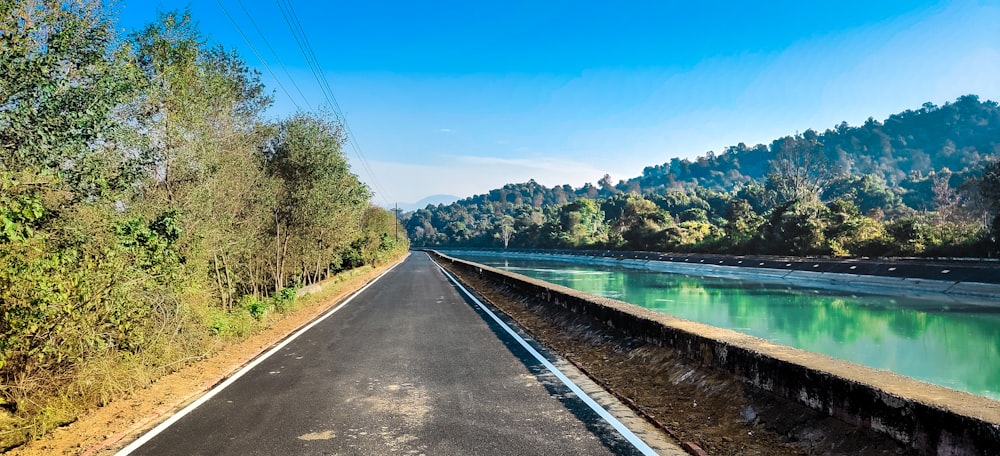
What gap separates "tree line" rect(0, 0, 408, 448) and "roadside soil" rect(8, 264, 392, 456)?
0.81ft

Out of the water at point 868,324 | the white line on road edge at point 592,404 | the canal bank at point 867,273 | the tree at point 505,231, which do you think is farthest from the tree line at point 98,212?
the tree at point 505,231

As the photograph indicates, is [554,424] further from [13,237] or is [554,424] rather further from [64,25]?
[64,25]

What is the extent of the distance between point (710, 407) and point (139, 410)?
7.38m

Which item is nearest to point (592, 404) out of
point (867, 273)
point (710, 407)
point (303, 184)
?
point (710, 407)

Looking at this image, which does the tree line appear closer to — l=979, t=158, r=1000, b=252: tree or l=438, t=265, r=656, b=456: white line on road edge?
l=438, t=265, r=656, b=456: white line on road edge

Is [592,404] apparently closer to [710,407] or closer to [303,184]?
[710,407]

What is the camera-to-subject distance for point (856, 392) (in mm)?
Result: 5164

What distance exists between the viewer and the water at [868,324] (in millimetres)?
15742

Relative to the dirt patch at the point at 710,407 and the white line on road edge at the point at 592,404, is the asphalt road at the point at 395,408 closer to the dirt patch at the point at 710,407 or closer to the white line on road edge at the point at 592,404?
the white line on road edge at the point at 592,404

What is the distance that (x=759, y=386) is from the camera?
6660mm

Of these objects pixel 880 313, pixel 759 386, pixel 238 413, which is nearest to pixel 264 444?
pixel 238 413

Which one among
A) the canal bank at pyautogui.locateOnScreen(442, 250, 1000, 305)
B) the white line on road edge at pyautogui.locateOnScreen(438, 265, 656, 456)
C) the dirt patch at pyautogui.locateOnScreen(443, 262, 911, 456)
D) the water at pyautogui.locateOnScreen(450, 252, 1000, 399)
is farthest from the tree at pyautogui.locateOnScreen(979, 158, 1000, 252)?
the white line on road edge at pyautogui.locateOnScreen(438, 265, 656, 456)

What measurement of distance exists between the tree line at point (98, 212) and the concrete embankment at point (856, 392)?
318 inches

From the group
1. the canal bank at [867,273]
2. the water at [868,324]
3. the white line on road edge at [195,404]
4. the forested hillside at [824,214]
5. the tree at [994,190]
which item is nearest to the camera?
the white line on road edge at [195,404]
